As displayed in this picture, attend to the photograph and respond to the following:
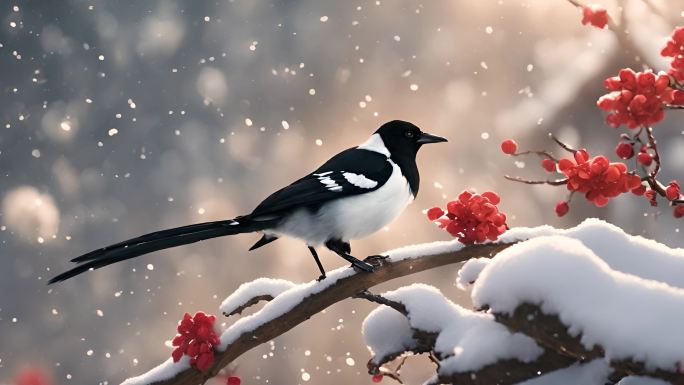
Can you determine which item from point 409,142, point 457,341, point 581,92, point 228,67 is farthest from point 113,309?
point 457,341

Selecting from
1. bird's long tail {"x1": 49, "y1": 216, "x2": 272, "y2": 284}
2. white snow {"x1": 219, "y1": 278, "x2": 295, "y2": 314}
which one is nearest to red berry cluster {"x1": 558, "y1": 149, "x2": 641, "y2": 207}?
white snow {"x1": 219, "y1": 278, "x2": 295, "y2": 314}

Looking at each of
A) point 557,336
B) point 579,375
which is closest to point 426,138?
point 579,375

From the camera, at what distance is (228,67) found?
7.84 m

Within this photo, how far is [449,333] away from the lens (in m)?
1.49

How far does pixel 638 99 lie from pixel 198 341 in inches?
44.1

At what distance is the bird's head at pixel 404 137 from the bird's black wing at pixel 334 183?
16 centimetres

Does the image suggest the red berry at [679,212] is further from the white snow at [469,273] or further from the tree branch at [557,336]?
the tree branch at [557,336]

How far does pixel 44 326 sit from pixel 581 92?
5.48m

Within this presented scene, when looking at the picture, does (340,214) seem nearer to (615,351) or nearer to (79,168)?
(615,351)

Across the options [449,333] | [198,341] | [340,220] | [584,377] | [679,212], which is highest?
[340,220]

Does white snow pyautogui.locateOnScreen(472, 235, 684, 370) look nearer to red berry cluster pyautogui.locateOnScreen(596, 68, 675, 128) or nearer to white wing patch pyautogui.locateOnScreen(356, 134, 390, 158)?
red berry cluster pyautogui.locateOnScreen(596, 68, 675, 128)

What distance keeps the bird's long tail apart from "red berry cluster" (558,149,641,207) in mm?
1005

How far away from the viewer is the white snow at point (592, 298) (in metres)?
1.20

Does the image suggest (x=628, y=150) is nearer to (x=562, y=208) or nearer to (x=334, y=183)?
(x=562, y=208)
